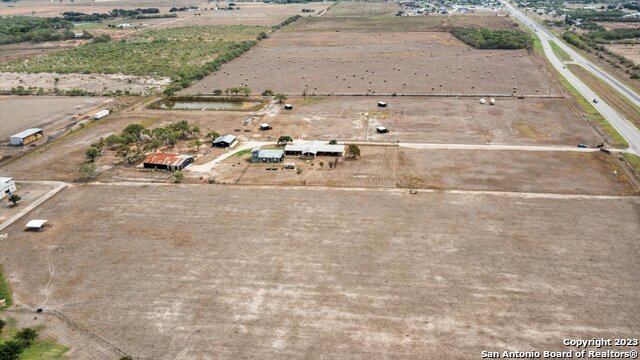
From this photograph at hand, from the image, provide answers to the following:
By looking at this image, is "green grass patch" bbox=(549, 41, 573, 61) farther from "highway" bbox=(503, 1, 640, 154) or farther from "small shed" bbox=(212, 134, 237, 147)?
"small shed" bbox=(212, 134, 237, 147)

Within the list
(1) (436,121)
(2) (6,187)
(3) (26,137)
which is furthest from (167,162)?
(1) (436,121)

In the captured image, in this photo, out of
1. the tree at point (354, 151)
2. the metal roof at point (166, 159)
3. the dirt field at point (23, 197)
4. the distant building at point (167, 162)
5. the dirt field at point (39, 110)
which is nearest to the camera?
the dirt field at point (23, 197)

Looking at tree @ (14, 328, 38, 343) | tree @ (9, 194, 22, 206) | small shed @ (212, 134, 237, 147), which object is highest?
small shed @ (212, 134, 237, 147)

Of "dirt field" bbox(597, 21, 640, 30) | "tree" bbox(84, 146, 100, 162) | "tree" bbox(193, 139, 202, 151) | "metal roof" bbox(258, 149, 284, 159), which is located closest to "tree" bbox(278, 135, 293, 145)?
"metal roof" bbox(258, 149, 284, 159)

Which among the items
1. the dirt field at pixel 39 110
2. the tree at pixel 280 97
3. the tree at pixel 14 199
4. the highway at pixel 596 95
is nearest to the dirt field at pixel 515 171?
the highway at pixel 596 95

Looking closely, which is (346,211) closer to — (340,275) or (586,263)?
(340,275)

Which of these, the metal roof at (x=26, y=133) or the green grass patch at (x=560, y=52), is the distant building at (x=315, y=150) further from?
the green grass patch at (x=560, y=52)

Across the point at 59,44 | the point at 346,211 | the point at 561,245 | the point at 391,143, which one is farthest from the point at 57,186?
the point at 59,44
